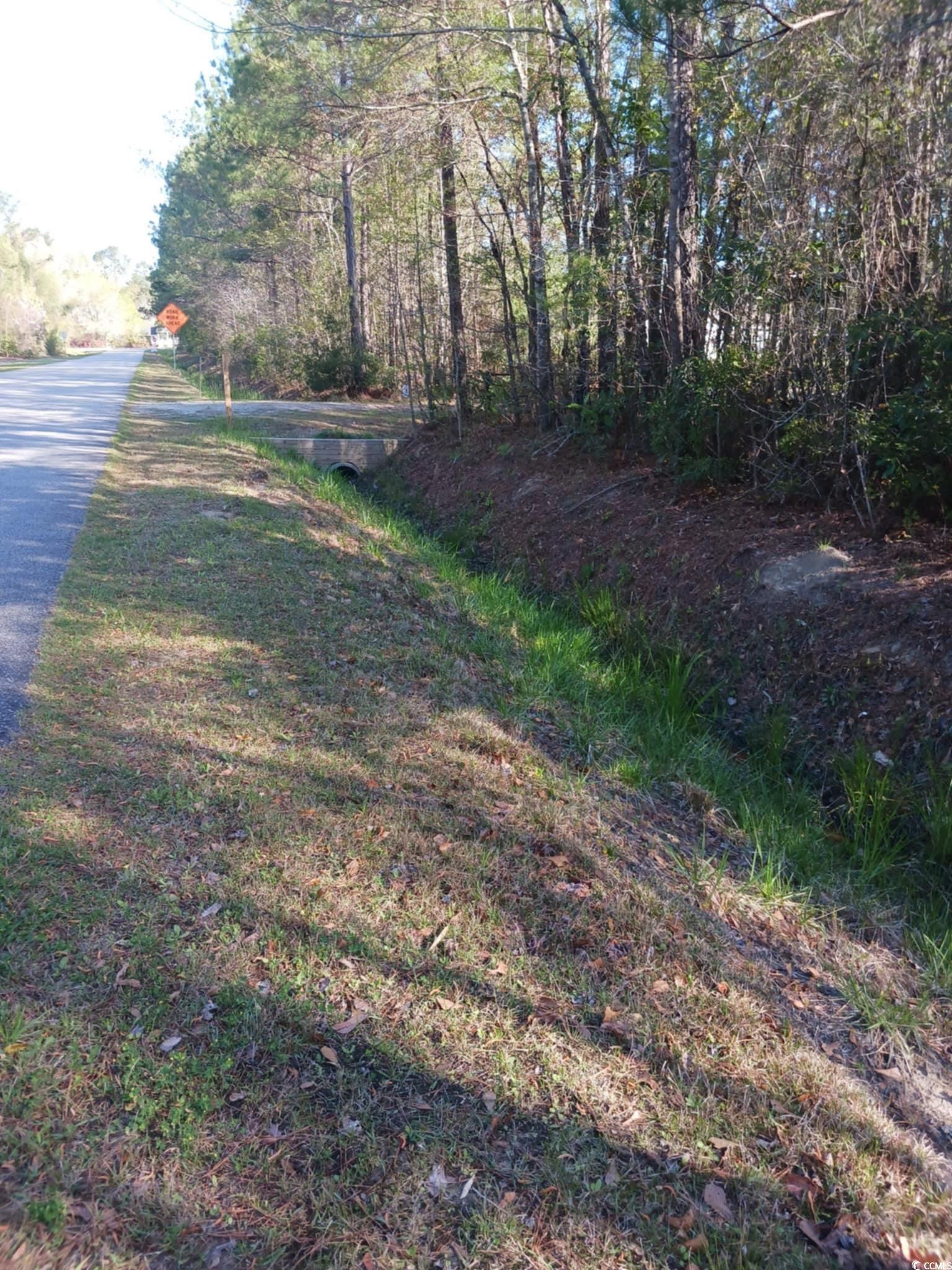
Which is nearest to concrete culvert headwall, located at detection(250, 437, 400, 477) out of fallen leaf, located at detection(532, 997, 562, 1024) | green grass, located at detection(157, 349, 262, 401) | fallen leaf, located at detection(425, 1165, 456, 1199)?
green grass, located at detection(157, 349, 262, 401)

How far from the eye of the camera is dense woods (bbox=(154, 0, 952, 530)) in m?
7.09

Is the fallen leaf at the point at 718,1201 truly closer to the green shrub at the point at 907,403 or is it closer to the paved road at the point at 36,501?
the paved road at the point at 36,501

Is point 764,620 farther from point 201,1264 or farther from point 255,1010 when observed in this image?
point 201,1264

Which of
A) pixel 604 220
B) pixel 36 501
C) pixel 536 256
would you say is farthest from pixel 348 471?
pixel 36 501

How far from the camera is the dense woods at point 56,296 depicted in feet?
228

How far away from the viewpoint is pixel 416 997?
3381 millimetres

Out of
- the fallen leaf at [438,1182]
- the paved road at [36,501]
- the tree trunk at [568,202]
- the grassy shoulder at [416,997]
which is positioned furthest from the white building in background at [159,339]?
the fallen leaf at [438,1182]

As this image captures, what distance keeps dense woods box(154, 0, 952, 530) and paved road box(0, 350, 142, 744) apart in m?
5.77

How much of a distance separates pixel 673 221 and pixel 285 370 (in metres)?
24.0

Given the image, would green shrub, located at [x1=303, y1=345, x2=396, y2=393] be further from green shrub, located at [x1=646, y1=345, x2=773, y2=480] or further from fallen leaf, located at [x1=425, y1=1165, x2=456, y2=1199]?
fallen leaf, located at [x1=425, y1=1165, x2=456, y2=1199]

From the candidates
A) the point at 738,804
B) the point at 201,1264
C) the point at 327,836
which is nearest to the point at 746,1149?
the point at 201,1264

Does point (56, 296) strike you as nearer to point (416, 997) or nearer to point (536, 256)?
point (536, 256)

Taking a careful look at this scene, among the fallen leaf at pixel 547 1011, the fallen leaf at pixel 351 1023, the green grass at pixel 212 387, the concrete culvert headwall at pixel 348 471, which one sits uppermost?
the green grass at pixel 212 387

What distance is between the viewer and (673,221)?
986 cm
